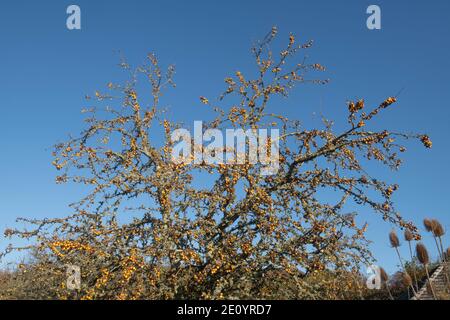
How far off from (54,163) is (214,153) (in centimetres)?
322

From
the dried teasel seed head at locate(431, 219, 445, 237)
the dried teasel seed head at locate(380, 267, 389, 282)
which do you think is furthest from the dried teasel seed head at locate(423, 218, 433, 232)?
the dried teasel seed head at locate(380, 267, 389, 282)

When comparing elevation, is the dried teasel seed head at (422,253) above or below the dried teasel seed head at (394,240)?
below

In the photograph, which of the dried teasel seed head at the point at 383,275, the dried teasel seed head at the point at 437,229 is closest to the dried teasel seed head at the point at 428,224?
the dried teasel seed head at the point at 437,229

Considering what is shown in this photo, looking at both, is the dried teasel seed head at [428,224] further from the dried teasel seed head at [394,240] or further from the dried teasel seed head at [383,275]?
the dried teasel seed head at [383,275]

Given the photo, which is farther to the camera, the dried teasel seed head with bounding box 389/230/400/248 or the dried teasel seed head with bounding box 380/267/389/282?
the dried teasel seed head with bounding box 380/267/389/282

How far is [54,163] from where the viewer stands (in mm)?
9812

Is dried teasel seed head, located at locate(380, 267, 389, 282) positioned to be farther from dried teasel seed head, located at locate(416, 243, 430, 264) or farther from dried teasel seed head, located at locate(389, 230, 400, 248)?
dried teasel seed head, located at locate(416, 243, 430, 264)

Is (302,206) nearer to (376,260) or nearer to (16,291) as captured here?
(376,260)

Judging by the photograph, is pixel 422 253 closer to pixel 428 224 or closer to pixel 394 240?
pixel 394 240

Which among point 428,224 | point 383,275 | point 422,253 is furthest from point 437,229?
point 383,275

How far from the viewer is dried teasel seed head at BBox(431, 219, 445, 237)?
1041 centimetres

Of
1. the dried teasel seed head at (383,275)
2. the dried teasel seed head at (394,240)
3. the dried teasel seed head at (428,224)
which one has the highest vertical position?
the dried teasel seed head at (428,224)

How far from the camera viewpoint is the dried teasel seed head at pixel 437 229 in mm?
10414
